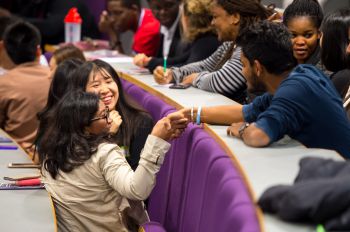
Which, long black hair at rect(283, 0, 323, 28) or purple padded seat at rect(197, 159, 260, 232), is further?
long black hair at rect(283, 0, 323, 28)

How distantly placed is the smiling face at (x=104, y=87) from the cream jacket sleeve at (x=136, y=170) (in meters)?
0.49

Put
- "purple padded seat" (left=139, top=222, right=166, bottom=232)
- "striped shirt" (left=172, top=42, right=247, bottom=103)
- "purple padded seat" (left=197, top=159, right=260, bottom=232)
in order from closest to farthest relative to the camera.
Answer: "purple padded seat" (left=197, top=159, right=260, bottom=232) → "purple padded seat" (left=139, top=222, right=166, bottom=232) → "striped shirt" (left=172, top=42, right=247, bottom=103)

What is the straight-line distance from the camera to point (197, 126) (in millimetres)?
2723

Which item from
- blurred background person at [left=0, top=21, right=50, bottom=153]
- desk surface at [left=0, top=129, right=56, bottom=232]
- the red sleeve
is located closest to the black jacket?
desk surface at [left=0, top=129, right=56, bottom=232]

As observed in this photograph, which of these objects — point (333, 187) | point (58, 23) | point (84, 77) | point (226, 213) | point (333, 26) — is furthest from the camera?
point (58, 23)

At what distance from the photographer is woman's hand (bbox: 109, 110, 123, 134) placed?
2.88 m

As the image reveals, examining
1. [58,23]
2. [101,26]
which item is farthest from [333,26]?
[58,23]

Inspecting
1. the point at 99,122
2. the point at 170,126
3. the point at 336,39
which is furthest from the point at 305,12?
the point at 99,122

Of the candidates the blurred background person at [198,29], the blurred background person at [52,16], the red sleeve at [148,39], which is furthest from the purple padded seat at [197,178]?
the blurred background person at [52,16]

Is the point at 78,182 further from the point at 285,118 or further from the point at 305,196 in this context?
the point at 305,196

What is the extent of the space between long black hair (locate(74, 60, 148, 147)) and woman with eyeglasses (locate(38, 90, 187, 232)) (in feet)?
0.92

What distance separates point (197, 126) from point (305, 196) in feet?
4.04

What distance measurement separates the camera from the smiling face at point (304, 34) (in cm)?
313

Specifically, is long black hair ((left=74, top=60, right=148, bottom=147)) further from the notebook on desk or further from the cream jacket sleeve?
the notebook on desk
